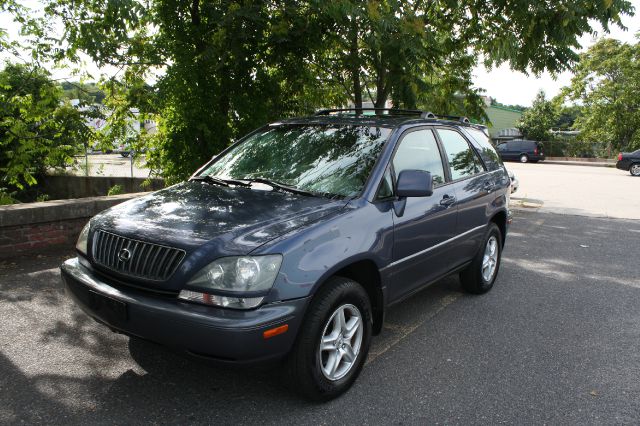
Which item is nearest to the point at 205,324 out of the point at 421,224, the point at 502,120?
the point at 421,224

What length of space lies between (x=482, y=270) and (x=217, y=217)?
3.14 meters

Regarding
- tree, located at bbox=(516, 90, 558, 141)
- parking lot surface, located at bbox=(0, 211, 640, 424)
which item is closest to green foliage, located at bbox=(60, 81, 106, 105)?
parking lot surface, located at bbox=(0, 211, 640, 424)

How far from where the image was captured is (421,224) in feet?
13.0

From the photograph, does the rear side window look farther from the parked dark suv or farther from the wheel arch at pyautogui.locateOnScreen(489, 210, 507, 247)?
the parked dark suv

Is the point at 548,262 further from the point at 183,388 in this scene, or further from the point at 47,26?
the point at 47,26

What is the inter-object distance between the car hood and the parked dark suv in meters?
0.01

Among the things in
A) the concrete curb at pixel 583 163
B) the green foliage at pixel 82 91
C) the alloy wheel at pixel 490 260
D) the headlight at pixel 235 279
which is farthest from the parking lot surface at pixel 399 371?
the concrete curb at pixel 583 163

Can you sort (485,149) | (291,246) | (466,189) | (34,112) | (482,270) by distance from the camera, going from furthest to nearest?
(34,112) → (485,149) → (482,270) → (466,189) → (291,246)

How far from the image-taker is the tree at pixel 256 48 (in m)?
6.14

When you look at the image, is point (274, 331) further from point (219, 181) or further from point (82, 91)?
point (82, 91)

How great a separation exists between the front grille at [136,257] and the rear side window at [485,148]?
3.48 metres

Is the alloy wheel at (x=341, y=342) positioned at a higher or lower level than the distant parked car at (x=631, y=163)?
lower

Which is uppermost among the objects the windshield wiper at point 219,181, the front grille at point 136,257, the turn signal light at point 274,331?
the windshield wiper at point 219,181

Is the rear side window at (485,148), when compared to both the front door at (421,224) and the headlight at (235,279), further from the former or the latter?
the headlight at (235,279)
